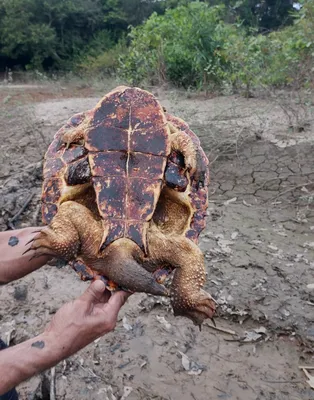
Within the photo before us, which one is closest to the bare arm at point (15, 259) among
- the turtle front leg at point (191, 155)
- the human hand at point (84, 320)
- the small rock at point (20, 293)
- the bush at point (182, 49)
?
the human hand at point (84, 320)

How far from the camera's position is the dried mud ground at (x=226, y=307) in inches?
86.6

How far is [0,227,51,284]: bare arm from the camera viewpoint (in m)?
1.69

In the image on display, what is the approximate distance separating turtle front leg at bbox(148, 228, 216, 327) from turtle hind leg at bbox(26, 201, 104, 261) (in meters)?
0.20

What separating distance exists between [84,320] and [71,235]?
300mm

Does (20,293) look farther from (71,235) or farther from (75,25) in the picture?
(75,25)

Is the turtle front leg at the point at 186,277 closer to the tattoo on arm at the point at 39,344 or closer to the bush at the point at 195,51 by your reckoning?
the tattoo on arm at the point at 39,344

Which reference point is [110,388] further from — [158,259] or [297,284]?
[297,284]

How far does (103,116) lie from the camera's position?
5.37 ft

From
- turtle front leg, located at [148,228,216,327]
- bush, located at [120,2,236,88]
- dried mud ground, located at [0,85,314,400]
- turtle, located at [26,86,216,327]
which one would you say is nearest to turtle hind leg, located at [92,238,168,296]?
turtle, located at [26,86,216,327]

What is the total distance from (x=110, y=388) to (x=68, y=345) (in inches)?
37.1

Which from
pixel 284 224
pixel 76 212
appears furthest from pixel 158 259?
pixel 284 224

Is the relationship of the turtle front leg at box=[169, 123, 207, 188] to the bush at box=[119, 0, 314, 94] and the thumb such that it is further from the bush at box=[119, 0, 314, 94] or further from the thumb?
the bush at box=[119, 0, 314, 94]

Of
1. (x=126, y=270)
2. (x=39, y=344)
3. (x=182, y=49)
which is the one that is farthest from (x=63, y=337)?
(x=182, y=49)

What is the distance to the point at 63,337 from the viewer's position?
135 cm
